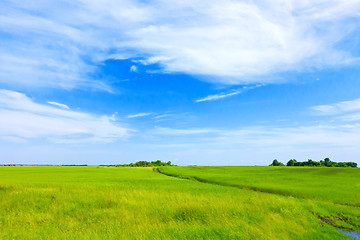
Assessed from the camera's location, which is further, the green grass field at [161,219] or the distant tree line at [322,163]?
the distant tree line at [322,163]

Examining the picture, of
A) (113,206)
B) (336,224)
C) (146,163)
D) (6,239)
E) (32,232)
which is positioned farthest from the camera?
(146,163)

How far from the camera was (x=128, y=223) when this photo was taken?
Answer: 1380 centimetres

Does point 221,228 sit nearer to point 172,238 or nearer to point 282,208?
point 172,238

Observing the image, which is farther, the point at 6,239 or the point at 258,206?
the point at 258,206

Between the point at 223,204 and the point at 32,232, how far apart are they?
12885 millimetres

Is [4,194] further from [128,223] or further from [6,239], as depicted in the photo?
[128,223]

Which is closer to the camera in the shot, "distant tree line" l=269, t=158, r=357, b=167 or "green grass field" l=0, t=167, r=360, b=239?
"green grass field" l=0, t=167, r=360, b=239

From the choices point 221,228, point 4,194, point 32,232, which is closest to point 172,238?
point 221,228

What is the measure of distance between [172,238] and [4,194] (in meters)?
21.5

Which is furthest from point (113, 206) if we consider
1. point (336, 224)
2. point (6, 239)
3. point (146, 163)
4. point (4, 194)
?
point (146, 163)

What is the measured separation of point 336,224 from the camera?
49.6 ft

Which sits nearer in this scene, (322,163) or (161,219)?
(161,219)

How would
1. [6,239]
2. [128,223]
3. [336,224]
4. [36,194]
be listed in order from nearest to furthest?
[6,239], [128,223], [336,224], [36,194]

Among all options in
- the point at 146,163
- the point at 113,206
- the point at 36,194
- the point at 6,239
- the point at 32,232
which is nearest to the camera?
the point at 6,239
